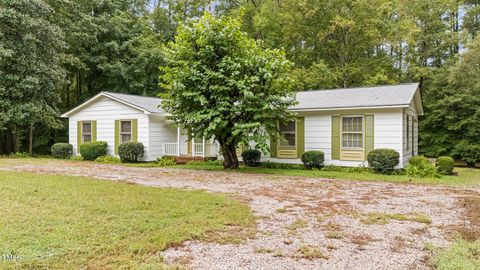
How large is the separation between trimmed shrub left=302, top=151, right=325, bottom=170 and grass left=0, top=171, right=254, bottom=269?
7.09 metres

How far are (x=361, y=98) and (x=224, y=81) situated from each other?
20.6 ft

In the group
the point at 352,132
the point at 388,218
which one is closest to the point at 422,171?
the point at 352,132

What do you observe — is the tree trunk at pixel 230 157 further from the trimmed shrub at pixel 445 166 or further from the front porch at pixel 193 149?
the trimmed shrub at pixel 445 166

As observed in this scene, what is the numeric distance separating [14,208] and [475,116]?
21.7 m

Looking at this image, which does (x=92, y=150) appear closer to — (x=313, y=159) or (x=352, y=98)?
(x=313, y=159)

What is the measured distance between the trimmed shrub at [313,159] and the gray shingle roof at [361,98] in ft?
6.67

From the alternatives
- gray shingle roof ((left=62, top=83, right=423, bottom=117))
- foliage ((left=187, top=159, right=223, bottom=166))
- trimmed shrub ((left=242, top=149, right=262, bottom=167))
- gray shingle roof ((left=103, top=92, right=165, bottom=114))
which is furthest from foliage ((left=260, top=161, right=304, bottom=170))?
gray shingle roof ((left=103, top=92, right=165, bottom=114))

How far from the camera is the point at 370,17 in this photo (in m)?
23.0

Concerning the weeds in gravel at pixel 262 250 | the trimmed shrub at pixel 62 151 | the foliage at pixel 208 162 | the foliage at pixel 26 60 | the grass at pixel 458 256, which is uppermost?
the foliage at pixel 26 60

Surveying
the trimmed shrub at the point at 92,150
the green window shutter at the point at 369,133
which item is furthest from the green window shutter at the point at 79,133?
the green window shutter at the point at 369,133

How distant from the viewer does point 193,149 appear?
16.4 metres

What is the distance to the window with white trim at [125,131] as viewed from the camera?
55.2 ft

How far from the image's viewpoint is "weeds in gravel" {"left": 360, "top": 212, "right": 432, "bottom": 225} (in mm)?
5597

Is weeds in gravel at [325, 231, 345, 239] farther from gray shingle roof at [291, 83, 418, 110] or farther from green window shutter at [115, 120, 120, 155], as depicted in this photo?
green window shutter at [115, 120, 120, 155]
